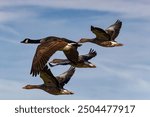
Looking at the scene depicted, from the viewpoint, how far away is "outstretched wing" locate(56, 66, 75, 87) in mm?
17502

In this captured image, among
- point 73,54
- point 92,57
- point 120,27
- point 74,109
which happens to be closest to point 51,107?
point 74,109

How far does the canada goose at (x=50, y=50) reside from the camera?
15.7 meters

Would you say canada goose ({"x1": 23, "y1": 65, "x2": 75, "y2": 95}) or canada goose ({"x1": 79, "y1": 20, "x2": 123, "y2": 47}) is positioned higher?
canada goose ({"x1": 79, "y1": 20, "x2": 123, "y2": 47})

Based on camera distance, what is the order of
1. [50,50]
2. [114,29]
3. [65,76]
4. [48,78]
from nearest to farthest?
1. [50,50]
2. [48,78]
3. [65,76]
4. [114,29]

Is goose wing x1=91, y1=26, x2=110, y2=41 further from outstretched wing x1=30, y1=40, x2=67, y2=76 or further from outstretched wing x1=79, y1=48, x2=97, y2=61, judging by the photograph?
outstretched wing x1=30, y1=40, x2=67, y2=76

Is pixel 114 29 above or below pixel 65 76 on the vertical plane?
above

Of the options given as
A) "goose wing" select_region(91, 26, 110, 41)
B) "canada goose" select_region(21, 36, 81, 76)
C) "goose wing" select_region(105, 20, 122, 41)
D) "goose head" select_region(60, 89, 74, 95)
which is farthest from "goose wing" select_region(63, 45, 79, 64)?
"goose wing" select_region(105, 20, 122, 41)

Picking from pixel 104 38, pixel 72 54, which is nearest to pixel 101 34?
pixel 104 38

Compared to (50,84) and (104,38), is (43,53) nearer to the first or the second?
(50,84)

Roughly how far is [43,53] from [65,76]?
207cm

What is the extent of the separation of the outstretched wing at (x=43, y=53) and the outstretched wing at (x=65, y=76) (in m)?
1.17

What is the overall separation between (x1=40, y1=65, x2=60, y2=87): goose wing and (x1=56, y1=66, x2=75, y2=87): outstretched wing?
0.34 metres

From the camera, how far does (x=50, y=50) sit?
1616cm

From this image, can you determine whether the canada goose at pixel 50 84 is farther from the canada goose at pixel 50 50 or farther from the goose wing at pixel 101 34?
→ the goose wing at pixel 101 34
